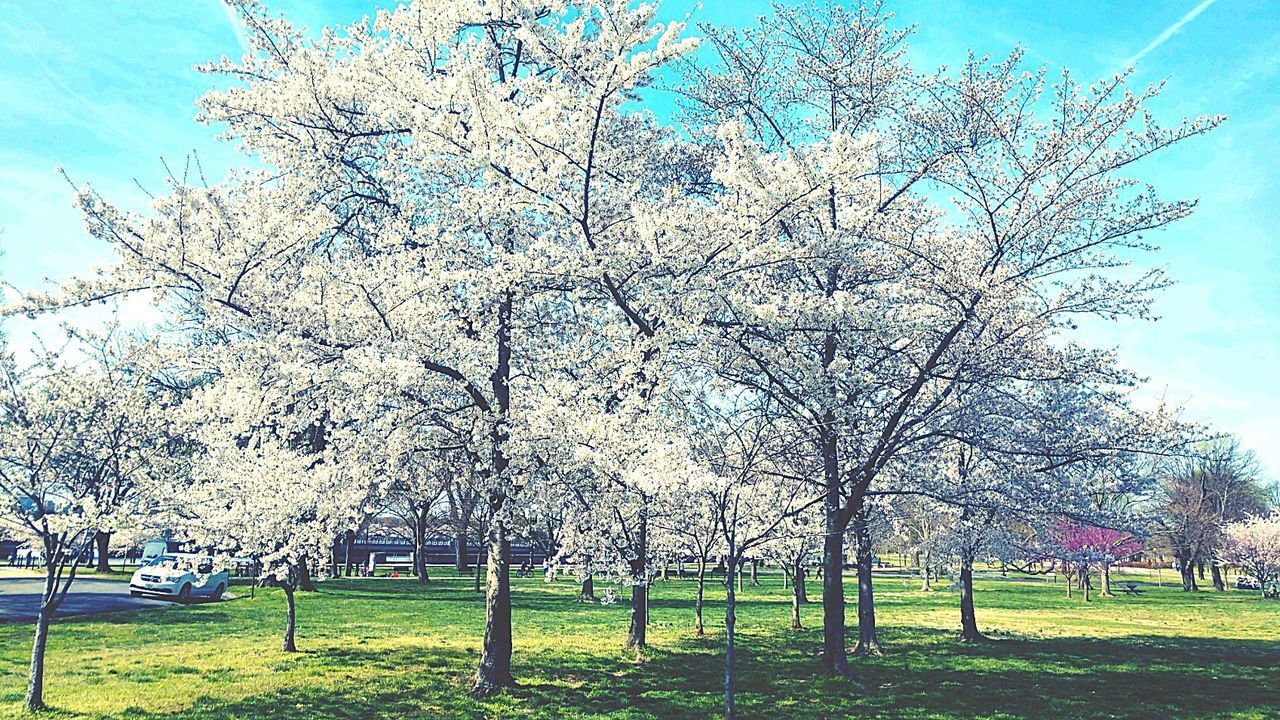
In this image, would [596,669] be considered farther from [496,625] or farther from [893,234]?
[893,234]

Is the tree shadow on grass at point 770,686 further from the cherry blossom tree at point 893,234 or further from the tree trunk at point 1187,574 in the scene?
the tree trunk at point 1187,574

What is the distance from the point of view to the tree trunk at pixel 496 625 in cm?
1134

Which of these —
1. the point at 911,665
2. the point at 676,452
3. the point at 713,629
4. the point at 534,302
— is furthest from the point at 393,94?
the point at 713,629

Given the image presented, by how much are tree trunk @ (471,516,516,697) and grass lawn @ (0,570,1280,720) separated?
1.39 feet

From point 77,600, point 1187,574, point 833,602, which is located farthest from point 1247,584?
point 77,600

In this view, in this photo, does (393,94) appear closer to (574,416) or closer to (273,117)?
(273,117)

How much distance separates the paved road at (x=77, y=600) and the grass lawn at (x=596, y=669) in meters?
1.62

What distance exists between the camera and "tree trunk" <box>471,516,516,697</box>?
447 inches

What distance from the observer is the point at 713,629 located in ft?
67.0

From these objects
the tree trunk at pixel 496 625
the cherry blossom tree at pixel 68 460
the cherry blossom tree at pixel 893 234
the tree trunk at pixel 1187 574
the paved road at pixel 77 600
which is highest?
the cherry blossom tree at pixel 893 234

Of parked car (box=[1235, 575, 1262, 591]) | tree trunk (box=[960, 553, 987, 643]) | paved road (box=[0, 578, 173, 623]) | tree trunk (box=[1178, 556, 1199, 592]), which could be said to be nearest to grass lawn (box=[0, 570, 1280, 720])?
tree trunk (box=[960, 553, 987, 643])

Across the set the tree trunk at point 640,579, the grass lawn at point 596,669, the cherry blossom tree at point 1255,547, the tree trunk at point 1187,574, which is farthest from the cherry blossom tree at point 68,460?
the tree trunk at point 1187,574

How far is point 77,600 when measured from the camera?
73.8 ft

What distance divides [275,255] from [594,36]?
4.96m
